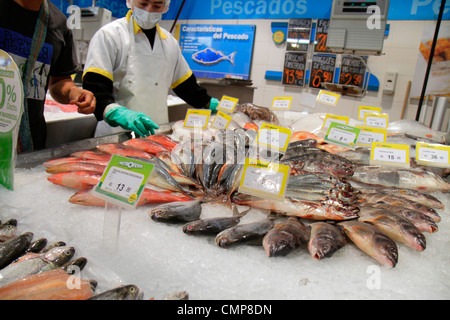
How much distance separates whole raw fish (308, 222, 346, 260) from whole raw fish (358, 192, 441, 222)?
39cm

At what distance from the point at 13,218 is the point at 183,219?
2.32 feet

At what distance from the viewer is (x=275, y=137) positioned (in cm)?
189

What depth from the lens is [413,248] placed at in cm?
122

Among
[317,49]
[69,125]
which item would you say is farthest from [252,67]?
[69,125]

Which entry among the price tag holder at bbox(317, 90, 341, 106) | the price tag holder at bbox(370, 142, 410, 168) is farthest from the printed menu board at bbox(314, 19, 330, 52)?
the price tag holder at bbox(370, 142, 410, 168)

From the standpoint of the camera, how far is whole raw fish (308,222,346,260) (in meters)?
1.13

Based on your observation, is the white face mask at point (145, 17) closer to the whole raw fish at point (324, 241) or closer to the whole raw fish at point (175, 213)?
the whole raw fish at point (175, 213)

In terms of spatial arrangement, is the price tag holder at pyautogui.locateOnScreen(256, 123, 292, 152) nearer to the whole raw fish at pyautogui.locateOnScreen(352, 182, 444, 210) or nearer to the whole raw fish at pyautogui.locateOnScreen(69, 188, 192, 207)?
the whole raw fish at pyautogui.locateOnScreen(352, 182, 444, 210)

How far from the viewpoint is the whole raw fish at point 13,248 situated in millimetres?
1032

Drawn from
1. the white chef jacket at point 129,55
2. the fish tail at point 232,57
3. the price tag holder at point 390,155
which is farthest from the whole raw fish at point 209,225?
the fish tail at point 232,57

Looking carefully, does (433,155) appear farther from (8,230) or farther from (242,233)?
(8,230)

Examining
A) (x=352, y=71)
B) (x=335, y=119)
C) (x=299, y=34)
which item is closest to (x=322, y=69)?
(x=352, y=71)

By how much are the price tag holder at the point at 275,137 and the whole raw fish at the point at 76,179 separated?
38.8 inches

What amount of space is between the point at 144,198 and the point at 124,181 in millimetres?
360
